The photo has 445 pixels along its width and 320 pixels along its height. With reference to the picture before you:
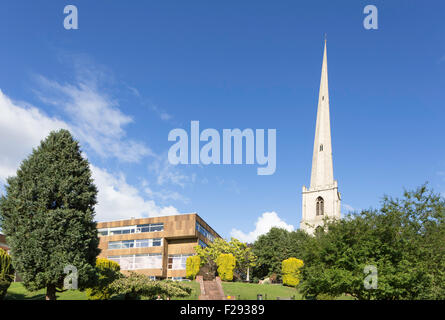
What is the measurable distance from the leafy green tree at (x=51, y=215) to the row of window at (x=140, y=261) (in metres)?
28.9

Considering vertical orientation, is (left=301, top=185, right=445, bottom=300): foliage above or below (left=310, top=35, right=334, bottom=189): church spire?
below

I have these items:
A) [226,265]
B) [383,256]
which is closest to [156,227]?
[226,265]

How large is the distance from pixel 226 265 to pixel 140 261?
14.8 metres

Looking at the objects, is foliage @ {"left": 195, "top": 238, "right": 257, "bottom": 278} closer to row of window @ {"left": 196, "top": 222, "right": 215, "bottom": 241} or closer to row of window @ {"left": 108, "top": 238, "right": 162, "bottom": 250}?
row of window @ {"left": 196, "top": 222, "right": 215, "bottom": 241}

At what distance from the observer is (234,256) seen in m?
50.7

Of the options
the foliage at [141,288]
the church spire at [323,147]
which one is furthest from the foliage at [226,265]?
the church spire at [323,147]

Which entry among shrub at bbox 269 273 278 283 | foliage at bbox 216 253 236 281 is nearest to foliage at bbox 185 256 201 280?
foliage at bbox 216 253 236 281

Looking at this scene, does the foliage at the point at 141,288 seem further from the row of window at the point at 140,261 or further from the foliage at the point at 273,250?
the foliage at the point at 273,250

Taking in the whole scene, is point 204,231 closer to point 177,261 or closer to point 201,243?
point 201,243

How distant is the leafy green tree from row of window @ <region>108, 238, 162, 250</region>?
29.2m

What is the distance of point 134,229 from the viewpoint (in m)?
56.4

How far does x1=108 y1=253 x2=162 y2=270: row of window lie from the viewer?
174 feet
